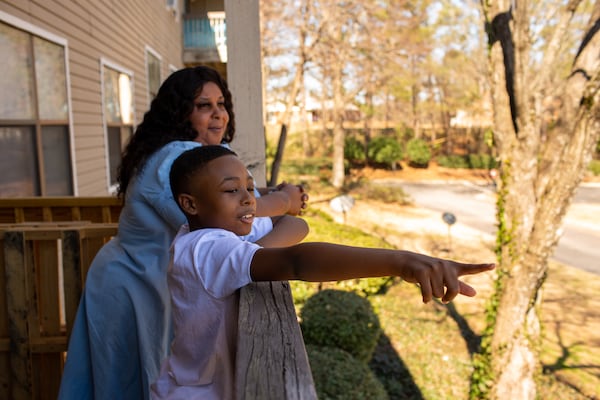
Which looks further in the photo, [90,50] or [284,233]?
[90,50]

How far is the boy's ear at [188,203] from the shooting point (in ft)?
4.75

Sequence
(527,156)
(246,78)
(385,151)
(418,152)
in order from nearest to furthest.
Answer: (246,78) → (527,156) → (385,151) → (418,152)

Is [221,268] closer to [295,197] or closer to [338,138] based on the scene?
[295,197]

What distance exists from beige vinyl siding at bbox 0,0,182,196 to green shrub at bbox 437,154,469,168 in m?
24.9

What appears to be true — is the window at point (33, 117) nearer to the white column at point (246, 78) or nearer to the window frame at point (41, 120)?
the window frame at point (41, 120)

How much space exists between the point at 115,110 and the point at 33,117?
3348 millimetres

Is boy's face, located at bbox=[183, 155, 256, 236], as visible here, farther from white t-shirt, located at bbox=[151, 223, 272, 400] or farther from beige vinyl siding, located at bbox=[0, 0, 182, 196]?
beige vinyl siding, located at bbox=[0, 0, 182, 196]

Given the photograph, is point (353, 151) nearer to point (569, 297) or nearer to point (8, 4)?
point (569, 297)

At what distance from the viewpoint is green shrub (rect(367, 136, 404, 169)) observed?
1217 inches

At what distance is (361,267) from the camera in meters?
1.11

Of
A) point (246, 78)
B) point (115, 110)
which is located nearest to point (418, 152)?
point (115, 110)

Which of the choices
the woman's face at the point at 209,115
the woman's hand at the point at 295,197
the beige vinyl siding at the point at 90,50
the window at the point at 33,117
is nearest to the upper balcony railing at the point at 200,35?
the beige vinyl siding at the point at 90,50

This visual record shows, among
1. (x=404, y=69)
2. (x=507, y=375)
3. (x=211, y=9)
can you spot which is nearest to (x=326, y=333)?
(x=507, y=375)

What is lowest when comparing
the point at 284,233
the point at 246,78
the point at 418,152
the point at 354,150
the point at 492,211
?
the point at 492,211
